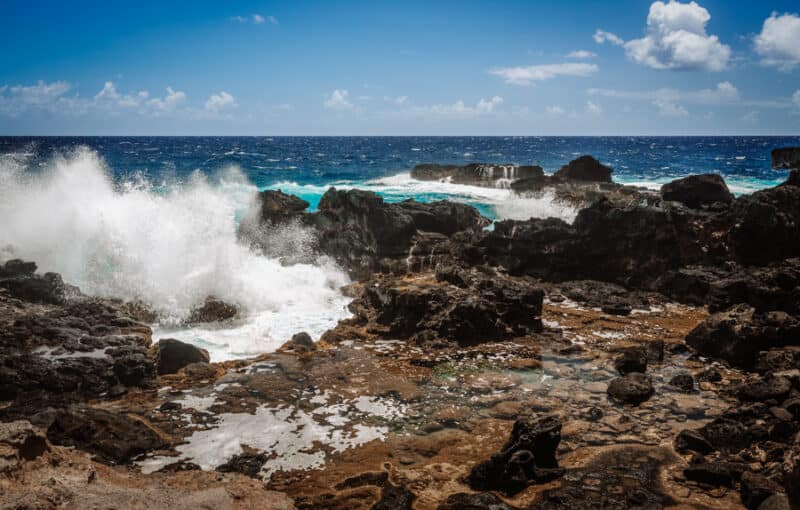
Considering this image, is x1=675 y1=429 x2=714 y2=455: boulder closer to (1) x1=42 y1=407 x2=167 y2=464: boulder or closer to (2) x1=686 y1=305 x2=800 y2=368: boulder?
(2) x1=686 y1=305 x2=800 y2=368: boulder

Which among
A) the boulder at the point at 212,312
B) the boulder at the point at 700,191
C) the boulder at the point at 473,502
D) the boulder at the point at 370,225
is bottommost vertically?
the boulder at the point at 473,502

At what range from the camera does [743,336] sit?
8.77 m

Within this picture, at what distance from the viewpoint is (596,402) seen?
7418 mm

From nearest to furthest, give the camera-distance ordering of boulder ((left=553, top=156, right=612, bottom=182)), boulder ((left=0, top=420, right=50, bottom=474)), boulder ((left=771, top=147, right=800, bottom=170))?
boulder ((left=0, top=420, right=50, bottom=474))
boulder ((left=771, top=147, right=800, bottom=170))
boulder ((left=553, top=156, right=612, bottom=182))

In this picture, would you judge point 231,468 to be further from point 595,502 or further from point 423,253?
point 423,253

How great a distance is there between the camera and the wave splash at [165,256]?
456 inches

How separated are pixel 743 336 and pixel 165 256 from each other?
41.3 ft

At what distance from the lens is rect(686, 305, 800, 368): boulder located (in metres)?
8.70

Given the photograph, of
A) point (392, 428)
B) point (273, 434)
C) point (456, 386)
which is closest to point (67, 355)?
point (273, 434)

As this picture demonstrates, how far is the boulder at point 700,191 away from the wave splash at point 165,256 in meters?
11.2

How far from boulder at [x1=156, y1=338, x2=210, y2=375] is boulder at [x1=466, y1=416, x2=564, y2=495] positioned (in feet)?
17.3

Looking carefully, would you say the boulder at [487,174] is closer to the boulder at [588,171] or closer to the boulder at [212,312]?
the boulder at [588,171]

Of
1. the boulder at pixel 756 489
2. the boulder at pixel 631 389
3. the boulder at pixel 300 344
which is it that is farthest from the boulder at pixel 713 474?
the boulder at pixel 300 344

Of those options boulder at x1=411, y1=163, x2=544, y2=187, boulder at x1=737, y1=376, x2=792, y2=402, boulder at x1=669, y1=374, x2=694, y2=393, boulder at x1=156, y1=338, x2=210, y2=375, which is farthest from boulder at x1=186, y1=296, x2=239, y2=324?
boulder at x1=411, y1=163, x2=544, y2=187
